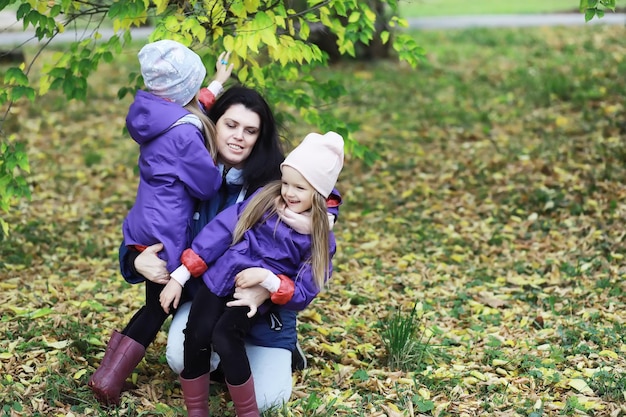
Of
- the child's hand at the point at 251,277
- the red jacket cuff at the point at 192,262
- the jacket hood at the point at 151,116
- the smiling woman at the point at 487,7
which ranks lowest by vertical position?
the child's hand at the point at 251,277

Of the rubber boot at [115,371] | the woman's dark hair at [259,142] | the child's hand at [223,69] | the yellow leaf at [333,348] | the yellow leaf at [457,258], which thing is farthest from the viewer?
the yellow leaf at [457,258]

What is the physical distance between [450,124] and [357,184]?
1.87m

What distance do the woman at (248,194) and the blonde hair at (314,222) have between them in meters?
0.18

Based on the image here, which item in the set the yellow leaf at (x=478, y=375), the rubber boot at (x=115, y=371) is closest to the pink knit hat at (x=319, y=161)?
the rubber boot at (x=115, y=371)

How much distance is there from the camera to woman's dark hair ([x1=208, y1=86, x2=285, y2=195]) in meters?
3.47

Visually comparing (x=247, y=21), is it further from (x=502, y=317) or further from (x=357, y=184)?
(x=357, y=184)

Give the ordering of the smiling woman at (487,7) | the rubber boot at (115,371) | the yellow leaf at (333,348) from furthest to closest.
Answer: the smiling woman at (487,7), the yellow leaf at (333,348), the rubber boot at (115,371)

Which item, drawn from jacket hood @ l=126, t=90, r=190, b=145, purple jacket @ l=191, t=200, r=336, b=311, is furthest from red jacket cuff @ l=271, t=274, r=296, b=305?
jacket hood @ l=126, t=90, r=190, b=145

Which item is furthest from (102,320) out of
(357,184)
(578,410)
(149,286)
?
(357,184)

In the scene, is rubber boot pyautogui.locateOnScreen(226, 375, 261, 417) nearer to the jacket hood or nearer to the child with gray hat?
the child with gray hat

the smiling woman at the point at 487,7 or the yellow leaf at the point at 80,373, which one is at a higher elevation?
the smiling woman at the point at 487,7

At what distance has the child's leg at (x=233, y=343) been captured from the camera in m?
3.15

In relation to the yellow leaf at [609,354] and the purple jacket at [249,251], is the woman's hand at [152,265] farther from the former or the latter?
the yellow leaf at [609,354]

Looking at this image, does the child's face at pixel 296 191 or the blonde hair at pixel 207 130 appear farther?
the blonde hair at pixel 207 130
